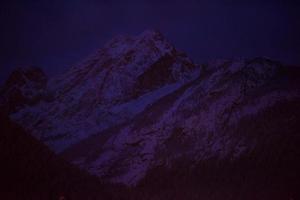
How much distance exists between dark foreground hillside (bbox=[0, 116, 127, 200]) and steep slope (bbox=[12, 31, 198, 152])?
74.5 meters

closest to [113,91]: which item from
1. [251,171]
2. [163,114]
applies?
[163,114]

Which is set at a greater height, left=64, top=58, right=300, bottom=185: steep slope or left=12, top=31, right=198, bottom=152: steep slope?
left=12, top=31, right=198, bottom=152: steep slope

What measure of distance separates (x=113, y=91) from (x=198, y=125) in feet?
215

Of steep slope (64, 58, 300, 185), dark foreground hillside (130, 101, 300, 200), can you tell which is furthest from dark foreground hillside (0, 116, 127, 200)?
steep slope (64, 58, 300, 185)

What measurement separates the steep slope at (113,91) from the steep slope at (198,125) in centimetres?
2027

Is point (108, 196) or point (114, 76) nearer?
point (108, 196)

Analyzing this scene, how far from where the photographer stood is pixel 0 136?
76.6 meters

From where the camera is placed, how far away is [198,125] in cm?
12125

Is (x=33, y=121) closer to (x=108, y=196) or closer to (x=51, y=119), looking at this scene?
(x=51, y=119)

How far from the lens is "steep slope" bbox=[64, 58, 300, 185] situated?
10844cm

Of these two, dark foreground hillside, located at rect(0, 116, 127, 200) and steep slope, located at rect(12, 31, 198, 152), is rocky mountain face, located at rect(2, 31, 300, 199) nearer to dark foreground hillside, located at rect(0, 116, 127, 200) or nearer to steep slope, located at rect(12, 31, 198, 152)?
steep slope, located at rect(12, 31, 198, 152)

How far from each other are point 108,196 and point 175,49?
12005cm

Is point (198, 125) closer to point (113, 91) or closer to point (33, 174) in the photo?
point (33, 174)

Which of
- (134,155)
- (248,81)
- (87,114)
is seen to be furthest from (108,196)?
(87,114)
